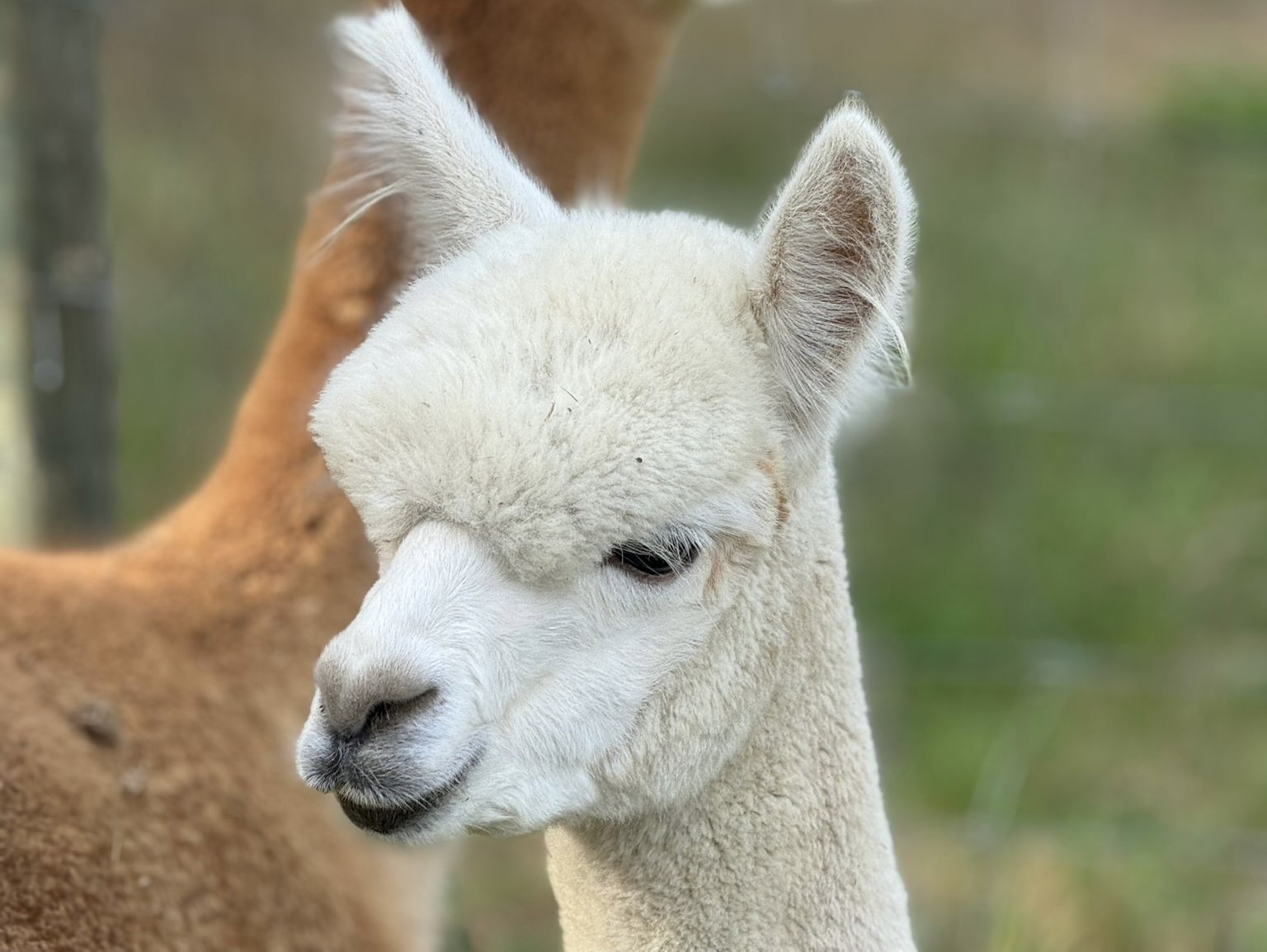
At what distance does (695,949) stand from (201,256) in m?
5.02

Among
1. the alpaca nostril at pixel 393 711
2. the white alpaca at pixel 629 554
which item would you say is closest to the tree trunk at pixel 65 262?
the white alpaca at pixel 629 554

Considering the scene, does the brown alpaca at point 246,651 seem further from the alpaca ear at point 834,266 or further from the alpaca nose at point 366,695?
the alpaca ear at point 834,266

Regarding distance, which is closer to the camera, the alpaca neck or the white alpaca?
the white alpaca

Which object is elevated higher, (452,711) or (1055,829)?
(452,711)

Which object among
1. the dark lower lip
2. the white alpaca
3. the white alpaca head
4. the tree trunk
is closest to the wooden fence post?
the tree trunk

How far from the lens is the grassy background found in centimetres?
378

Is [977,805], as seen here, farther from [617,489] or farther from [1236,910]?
[617,489]

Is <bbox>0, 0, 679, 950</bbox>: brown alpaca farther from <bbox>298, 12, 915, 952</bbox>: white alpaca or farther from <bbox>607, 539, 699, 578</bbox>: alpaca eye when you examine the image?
<bbox>607, 539, 699, 578</bbox>: alpaca eye

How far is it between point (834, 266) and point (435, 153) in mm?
463

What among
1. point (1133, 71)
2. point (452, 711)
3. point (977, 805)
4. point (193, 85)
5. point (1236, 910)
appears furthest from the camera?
point (1133, 71)

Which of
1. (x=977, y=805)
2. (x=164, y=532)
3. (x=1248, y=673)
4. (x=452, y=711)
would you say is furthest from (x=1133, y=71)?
(x=452, y=711)

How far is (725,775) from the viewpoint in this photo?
140 cm

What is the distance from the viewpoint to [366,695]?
3.71ft

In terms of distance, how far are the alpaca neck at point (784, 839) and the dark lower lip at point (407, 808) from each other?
250 millimetres
